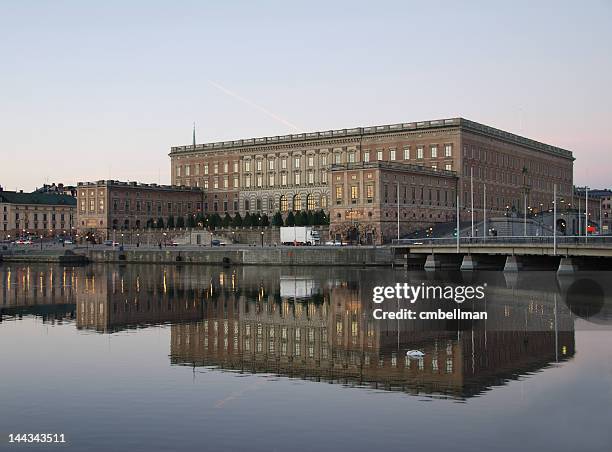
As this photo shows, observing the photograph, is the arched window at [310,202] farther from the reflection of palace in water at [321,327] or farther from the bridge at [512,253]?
the reflection of palace in water at [321,327]

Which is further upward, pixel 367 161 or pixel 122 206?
pixel 367 161

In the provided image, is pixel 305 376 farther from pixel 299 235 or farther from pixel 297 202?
pixel 297 202

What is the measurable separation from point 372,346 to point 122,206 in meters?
→ 131

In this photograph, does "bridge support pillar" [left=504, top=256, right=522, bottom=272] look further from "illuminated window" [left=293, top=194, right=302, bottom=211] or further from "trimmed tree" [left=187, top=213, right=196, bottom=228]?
"trimmed tree" [left=187, top=213, right=196, bottom=228]

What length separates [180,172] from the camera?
180125 mm

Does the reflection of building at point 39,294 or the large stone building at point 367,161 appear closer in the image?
the reflection of building at point 39,294

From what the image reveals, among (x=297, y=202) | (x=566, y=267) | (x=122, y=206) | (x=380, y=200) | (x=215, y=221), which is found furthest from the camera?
(x=122, y=206)

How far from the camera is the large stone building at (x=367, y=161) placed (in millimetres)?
143000

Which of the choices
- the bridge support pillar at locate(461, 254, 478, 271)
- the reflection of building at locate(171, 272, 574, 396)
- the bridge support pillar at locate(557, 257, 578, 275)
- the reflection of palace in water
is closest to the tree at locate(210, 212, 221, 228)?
the bridge support pillar at locate(461, 254, 478, 271)

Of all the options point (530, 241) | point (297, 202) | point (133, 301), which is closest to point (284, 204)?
point (297, 202)

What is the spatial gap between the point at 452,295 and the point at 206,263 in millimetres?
56139

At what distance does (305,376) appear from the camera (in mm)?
31391

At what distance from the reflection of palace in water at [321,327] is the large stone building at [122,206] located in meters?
79.6

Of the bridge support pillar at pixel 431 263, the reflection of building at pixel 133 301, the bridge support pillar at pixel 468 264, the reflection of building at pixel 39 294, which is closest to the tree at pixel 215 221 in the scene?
the reflection of building at pixel 39 294
